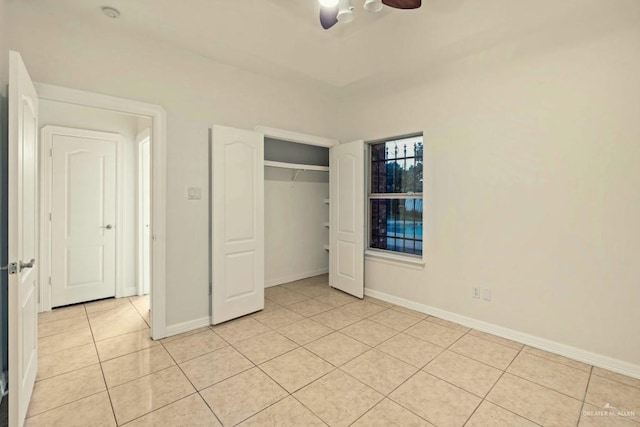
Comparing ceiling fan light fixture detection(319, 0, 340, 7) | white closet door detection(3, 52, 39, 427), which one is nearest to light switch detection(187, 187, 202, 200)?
white closet door detection(3, 52, 39, 427)

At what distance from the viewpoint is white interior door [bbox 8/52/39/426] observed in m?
1.64

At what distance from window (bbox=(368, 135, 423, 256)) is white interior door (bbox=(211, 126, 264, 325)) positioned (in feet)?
5.32

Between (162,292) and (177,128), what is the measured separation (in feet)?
5.24

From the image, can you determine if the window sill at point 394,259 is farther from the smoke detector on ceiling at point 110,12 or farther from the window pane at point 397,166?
the smoke detector on ceiling at point 110,12

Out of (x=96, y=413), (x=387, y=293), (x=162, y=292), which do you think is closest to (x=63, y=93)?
(x=162, y=292)

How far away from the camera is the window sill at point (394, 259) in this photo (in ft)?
12.0

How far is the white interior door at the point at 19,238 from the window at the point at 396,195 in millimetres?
3476

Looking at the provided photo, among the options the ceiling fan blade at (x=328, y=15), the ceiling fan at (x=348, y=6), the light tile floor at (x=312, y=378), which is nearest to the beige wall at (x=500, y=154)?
the light tile floor at (x=312, y=378)

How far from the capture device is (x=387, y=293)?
4012 mm

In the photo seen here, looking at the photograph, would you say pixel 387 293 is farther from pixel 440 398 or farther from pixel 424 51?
pixel 424 51

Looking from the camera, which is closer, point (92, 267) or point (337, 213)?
point (92, 267)

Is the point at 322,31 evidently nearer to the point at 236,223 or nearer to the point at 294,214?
the point at 236,223

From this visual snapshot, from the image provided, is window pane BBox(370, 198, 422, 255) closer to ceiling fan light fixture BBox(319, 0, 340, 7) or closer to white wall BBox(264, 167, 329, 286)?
white wall BBox(264, 167, 329, 286)

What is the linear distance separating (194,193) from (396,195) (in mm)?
2424
